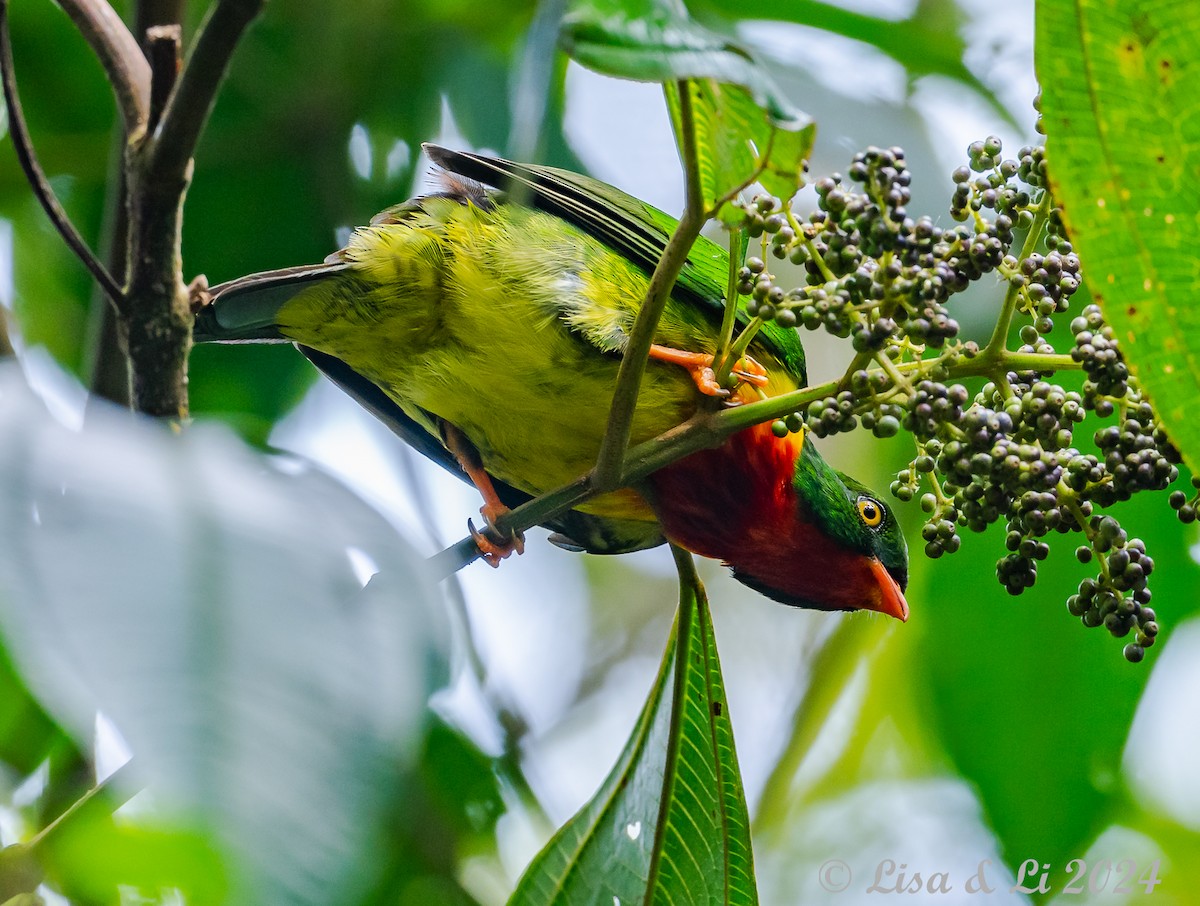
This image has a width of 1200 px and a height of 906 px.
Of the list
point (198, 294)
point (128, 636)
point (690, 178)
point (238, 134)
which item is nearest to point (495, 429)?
point (198, 294)

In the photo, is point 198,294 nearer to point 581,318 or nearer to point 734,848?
point 581,318

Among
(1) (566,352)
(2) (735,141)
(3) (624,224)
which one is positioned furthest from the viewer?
(3) (624,224)

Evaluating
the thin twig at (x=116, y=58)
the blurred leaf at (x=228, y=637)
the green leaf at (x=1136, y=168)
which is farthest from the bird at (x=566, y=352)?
the blurred leaf at (x=228, y=637)

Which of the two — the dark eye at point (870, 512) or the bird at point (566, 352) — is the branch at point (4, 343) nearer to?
the bird at point (566, 352)

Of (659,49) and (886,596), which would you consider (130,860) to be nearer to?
(659,49)

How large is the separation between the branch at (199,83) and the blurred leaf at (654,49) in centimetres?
77

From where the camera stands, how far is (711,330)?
2.37 metres

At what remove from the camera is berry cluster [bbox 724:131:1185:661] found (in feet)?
4.25

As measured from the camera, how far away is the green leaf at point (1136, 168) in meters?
1.05

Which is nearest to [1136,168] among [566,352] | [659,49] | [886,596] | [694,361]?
[659,49]

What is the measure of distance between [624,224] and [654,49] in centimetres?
150

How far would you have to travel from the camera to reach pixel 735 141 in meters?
1.22

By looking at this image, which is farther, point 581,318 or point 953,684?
point 953,684

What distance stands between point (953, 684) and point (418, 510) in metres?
1.27
